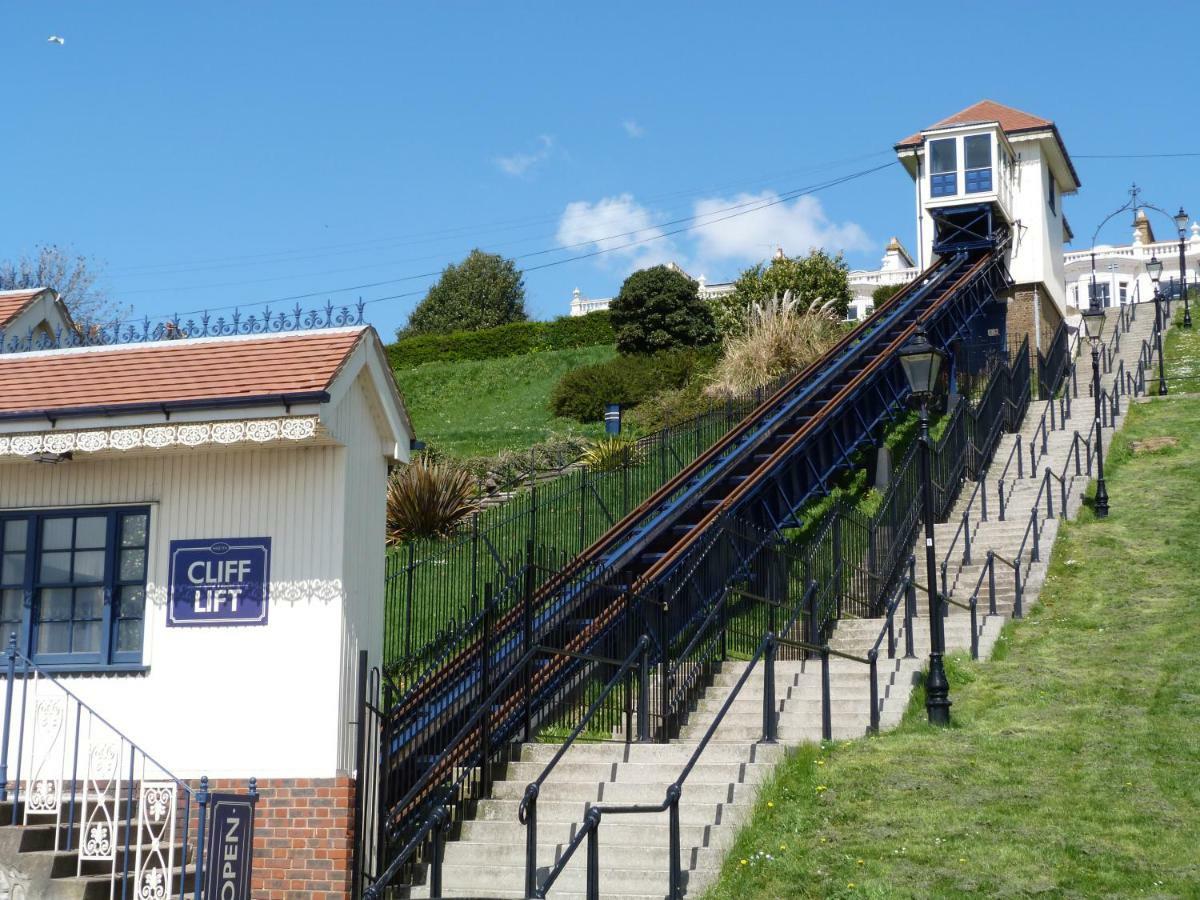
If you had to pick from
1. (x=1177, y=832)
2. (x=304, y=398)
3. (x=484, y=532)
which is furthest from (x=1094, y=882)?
(x=484, y=532)

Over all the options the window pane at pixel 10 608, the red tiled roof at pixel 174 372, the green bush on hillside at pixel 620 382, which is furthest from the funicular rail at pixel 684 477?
the green bush on hillside at pixel 620 382

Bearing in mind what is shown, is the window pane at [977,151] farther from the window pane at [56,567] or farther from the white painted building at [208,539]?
the window pane at [56,567]

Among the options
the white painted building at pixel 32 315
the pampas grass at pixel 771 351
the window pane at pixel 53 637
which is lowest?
the window pane at pixel 53 637

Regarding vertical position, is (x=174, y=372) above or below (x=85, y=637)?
above

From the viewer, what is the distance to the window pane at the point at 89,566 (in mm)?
11672

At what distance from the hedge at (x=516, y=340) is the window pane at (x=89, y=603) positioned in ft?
138

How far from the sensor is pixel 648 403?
39.0m

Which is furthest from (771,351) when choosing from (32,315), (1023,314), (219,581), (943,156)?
(219,581)

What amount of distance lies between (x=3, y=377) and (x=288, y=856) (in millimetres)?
4816

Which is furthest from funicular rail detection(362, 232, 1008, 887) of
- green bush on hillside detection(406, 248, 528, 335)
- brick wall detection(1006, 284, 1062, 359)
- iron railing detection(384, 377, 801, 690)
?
green bush on hillside detection(406, 248, 528, 335)

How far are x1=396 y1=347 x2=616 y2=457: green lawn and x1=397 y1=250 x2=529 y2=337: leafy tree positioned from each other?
1519 cm

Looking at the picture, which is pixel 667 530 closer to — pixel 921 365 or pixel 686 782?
pixel 921 365

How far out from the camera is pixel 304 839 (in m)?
10.6

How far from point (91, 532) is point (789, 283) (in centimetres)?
3794
